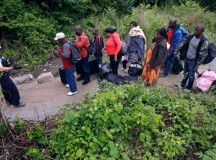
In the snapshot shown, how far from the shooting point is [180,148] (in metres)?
4.27

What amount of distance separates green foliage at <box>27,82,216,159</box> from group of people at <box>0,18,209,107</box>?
160 cm

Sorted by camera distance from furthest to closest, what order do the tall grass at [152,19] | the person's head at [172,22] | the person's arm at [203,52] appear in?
1. the tall grass at [152,19]
2. the person's head at [172,22]
3. the person's arm at [203,52]

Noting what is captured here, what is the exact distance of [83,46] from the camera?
6508 mm

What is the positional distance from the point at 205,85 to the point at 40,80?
4695 mm

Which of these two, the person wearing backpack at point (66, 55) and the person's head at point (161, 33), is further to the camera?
the person wearing backpack at point (66, 55)

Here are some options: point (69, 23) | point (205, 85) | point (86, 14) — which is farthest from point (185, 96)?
point (86, 14)

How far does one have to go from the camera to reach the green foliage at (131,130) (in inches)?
162

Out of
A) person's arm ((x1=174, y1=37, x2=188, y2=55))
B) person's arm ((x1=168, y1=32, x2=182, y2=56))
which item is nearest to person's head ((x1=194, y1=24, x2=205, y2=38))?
person's arm ((x1=174, y1=37, x2=188, y2=55))

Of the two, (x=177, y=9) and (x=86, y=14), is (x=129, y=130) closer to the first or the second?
(x=86, y=14)

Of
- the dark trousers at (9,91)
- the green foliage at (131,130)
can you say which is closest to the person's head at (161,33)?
the green foliage at (131,130)

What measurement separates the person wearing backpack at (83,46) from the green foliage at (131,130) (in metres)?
2.03

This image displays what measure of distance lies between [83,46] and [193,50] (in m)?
2.59

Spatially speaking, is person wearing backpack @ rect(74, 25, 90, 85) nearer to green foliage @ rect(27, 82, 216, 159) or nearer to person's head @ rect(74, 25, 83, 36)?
person's head @ rect(74, 25, 83, 36)

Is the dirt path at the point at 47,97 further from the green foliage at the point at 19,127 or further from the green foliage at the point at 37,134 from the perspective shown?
the green foliage at the point at 37,134
